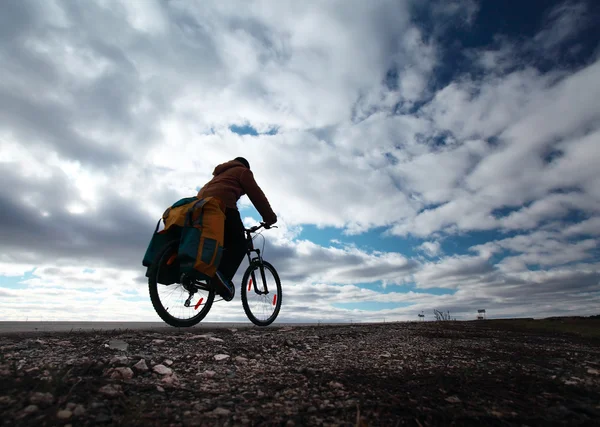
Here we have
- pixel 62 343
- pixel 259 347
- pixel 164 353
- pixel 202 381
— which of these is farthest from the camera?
pixel 259 347

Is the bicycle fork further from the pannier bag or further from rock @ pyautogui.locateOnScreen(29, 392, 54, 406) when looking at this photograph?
rock @ pyautogui.locateOnScreen(29, 392, 54, 406)

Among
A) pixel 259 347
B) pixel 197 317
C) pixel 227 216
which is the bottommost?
pixel 259 347

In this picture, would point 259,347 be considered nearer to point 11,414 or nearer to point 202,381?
point 202,381

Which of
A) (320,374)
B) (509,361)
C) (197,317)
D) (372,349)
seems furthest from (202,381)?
(197,317)

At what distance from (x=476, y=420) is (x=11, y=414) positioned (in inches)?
92.6

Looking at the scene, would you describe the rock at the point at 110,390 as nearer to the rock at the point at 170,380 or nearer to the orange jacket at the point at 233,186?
the rock at the point at 170,380

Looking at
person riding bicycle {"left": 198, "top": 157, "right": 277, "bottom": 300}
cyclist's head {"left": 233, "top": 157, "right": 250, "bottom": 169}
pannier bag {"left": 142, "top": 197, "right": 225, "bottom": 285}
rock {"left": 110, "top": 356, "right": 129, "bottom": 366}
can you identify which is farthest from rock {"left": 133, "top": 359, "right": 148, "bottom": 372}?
cyclist's head {"left": 233, "top": 157, "right": 250, "bottom": 169}

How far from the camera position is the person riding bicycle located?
5.62 meters

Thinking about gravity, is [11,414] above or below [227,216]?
below

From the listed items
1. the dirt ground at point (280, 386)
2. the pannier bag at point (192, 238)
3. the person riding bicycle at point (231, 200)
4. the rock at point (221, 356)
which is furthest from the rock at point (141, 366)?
the person riding bicycle at point (231, 200)

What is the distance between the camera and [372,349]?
3.74 meters

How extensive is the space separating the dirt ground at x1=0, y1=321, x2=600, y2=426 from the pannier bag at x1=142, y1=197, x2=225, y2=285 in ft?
3.91

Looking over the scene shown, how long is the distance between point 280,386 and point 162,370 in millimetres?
927

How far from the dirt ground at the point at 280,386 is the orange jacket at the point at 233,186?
8.39 ft
